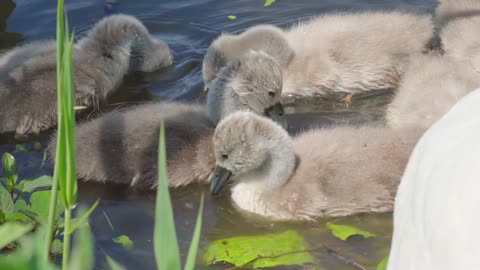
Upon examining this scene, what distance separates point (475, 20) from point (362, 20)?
602 millimetres

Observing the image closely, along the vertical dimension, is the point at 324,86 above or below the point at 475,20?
below

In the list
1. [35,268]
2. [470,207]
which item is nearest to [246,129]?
[470,207]

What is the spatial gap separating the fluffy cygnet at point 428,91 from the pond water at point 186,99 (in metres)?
0.28

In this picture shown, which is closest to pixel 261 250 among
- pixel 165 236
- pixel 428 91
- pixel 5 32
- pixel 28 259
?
pixel 428 91

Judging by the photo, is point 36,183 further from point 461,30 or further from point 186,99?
point 461,30

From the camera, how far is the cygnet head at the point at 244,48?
469 cm

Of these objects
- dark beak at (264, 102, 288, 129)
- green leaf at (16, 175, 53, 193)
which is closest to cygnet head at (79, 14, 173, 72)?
dark beak at (264, 102, 288, 129)

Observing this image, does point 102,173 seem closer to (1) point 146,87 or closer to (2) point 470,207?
(1) point 146,87

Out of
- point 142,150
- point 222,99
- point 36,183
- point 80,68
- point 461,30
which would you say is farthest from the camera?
point 80,68

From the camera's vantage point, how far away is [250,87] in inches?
170

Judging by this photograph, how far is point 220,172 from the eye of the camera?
3.81 m

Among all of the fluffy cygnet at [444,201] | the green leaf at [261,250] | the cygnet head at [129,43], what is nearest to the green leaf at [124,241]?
the green leaf at [261,250]

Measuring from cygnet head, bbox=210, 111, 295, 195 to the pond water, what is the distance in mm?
185

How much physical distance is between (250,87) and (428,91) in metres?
0.82
